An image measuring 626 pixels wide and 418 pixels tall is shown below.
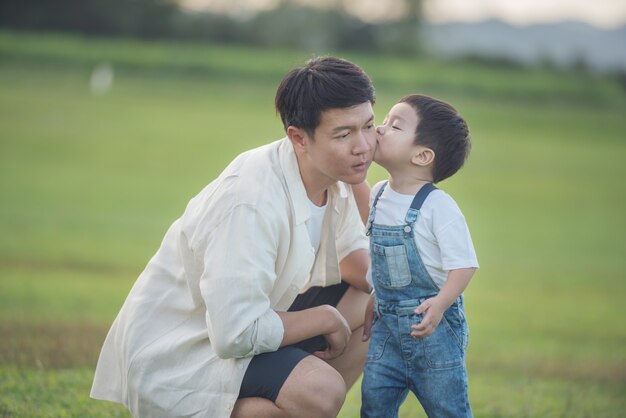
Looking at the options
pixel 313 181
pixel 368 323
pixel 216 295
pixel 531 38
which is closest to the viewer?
pixel 216 295

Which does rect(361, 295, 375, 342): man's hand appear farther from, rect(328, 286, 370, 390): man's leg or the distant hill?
the distant hill

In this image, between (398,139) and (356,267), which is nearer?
(398,139)

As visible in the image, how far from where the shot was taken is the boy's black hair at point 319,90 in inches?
139

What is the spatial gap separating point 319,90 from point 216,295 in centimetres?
81

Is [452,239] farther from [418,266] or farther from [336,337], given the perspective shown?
[336,337]

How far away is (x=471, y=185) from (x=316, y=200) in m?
17.4

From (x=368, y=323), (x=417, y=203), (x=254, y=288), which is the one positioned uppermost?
(x=417, y=203)

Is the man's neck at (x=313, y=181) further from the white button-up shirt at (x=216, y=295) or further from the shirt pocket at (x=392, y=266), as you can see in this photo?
the shirt pocket at (x=392, y=266)

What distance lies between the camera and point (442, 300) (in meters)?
3.44

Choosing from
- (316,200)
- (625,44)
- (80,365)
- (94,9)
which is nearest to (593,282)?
(80,365)

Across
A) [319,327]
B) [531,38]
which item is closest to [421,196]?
[319,327]

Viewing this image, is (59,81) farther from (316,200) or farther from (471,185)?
(316,200)

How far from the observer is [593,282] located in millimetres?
12492

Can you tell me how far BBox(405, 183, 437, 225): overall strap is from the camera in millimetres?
3539
